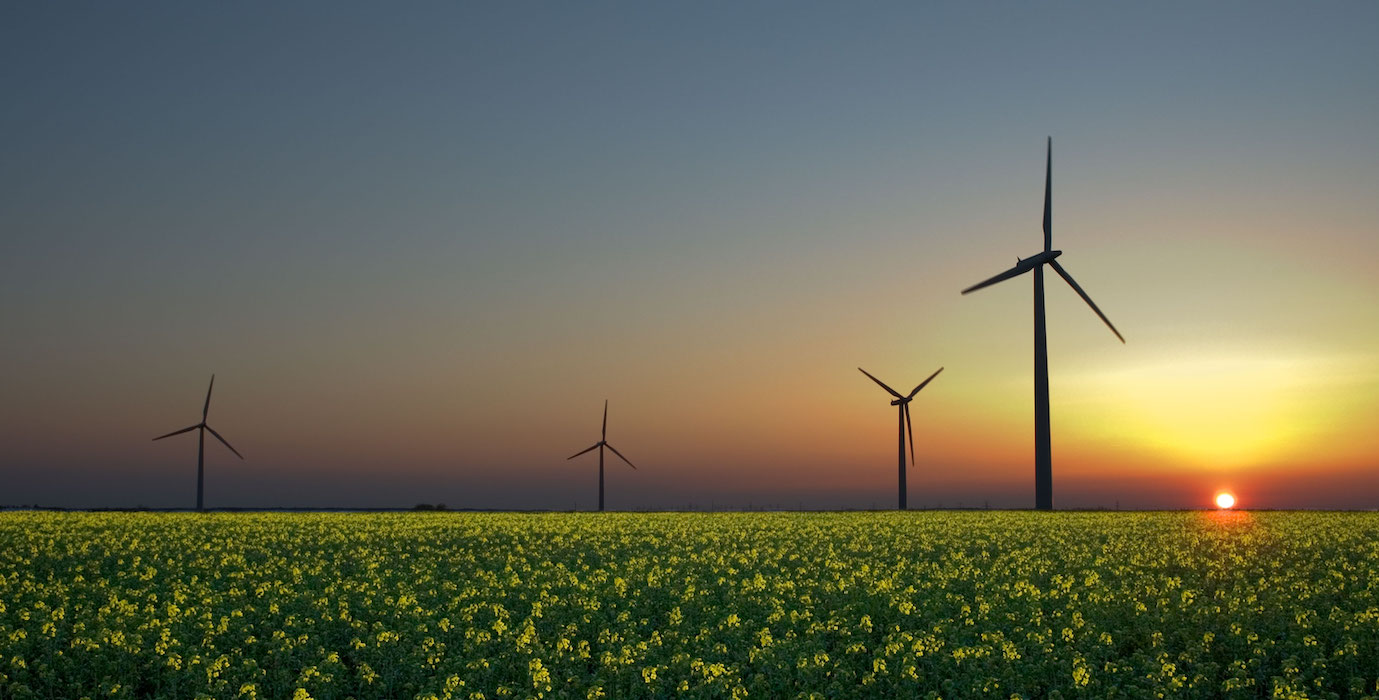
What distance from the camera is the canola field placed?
25.7m

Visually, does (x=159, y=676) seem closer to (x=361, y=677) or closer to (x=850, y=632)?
(x=361, y=677)

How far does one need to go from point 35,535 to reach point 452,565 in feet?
88.8

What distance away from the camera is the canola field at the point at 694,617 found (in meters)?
25.7

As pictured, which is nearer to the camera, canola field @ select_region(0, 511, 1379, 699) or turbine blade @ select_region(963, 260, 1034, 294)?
canola field @ select_region(0, 511, 1379, 699)

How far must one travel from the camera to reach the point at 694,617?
32.8m

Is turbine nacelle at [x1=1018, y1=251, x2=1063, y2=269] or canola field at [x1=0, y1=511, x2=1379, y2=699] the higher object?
turbine nacelle at [x1=1018, y1=251, x2=1063, y2=269]

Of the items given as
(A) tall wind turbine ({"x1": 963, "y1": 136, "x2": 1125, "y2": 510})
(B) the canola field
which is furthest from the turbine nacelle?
(B) the canola field

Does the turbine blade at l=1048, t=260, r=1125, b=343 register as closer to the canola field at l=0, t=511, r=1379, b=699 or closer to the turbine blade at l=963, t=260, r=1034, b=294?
the turbine blade at l=963, t=260, r=1034, b=294

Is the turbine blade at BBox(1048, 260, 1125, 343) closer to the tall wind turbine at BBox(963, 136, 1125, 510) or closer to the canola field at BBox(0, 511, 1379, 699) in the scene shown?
the tall wind turbine at BBox(963, 136, 1125, 510)

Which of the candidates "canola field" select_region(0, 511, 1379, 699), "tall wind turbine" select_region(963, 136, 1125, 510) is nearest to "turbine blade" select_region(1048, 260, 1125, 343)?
"tall wind turbine" select_region(963, 136, 1125, 510)

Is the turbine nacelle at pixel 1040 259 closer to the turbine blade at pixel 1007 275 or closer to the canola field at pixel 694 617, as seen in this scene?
the turbine blade at pixel 1007 275

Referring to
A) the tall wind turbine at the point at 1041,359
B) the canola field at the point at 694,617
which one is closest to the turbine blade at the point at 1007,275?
the tall wind turbine at the point at 1041,359

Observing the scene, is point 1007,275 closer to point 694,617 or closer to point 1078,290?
point 1078,290

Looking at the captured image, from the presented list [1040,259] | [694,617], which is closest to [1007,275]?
[1040,259]
